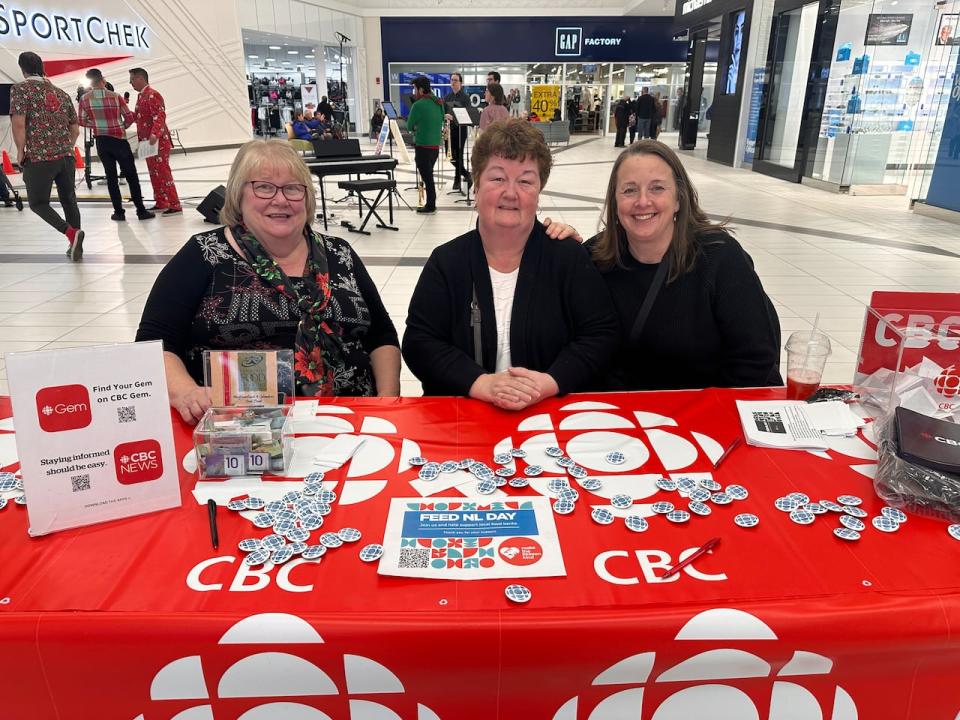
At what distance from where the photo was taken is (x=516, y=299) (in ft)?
6.27

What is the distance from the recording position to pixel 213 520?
1.14 m

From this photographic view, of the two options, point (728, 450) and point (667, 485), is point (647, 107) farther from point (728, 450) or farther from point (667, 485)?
point (667, 485)

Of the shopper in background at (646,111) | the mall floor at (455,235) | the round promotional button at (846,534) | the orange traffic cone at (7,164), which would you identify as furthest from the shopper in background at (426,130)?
the shopper in background at (646,111)

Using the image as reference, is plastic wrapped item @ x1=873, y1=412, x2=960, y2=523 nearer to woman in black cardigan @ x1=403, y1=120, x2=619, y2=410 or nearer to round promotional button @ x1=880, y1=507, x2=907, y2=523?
round promotional button @ x1=880, y1=507, x2=907, y2=523

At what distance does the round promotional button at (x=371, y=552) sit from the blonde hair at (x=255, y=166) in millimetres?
1189

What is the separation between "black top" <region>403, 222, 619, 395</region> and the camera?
1914 mm

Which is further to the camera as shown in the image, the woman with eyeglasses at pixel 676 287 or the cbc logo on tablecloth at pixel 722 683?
the woman with eyeglasses at pixel 676 287

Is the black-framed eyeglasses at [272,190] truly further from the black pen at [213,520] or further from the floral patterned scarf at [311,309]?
the black pen at [213,520]

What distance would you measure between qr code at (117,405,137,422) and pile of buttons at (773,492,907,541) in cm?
Answer: 116

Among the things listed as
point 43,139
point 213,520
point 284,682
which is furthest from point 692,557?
point 43,139

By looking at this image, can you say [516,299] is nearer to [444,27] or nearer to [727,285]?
[727,285]

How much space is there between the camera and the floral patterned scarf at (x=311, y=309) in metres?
1.91

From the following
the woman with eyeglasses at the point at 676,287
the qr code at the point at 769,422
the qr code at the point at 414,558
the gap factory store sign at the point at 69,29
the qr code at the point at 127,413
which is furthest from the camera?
the gap factory store sign at the point at 69,29

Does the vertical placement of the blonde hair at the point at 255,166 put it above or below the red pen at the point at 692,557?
above
